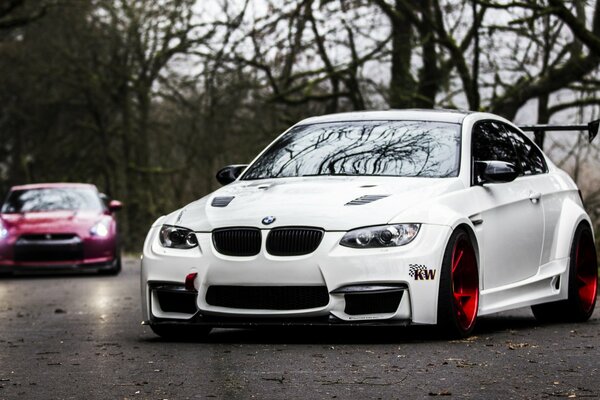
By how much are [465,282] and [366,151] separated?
1315 millimetres

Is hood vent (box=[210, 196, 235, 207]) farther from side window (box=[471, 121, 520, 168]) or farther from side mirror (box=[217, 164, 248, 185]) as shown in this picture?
side window (box=[471, 121, 520, 168])

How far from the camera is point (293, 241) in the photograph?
8.36 m

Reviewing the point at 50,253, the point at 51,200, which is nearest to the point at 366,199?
the point at 50,253

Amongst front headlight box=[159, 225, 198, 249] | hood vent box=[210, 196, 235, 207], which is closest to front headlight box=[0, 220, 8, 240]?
front headlight box=[159, 225, 198, 249]

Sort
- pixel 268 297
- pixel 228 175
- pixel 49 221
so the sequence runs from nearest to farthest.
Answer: pixel 268 297 < pixel 228 175 < pixel 49 221

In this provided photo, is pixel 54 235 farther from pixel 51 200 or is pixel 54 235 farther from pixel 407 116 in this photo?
pixel 407 116

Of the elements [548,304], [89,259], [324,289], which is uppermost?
[324,289]

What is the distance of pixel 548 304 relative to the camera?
10422mm

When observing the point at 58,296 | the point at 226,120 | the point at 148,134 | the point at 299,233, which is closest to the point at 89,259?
the point at 58,296

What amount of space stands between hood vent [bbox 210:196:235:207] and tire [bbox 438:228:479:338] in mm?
1517

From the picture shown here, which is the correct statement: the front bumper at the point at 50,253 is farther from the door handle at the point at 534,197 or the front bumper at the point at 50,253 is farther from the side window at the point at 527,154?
the door handle at the point at 534,197

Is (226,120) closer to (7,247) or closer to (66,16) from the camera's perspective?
(66,16)

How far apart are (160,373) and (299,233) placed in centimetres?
163

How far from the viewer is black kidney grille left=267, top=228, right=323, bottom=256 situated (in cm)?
831
